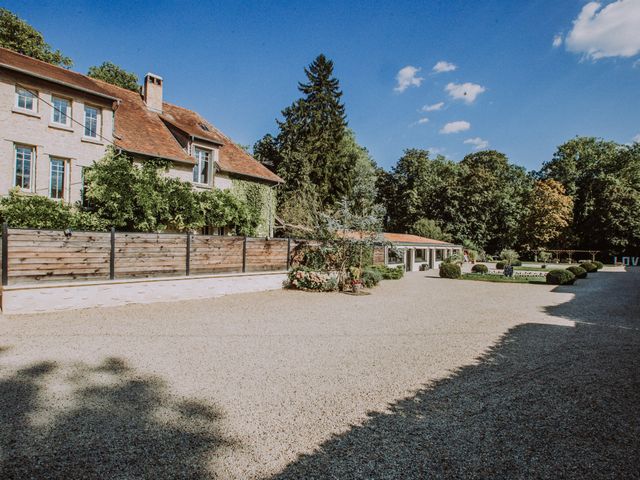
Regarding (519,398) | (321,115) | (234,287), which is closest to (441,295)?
(234,287)

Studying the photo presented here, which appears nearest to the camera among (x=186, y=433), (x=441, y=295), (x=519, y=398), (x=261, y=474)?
(x=261, y=474)

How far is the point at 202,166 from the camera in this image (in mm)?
19828

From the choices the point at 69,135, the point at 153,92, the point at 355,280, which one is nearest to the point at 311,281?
the point at 355,280

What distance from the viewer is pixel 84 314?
391 inches

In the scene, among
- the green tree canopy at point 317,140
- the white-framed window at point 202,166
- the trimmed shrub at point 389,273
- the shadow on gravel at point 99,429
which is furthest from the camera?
the green tree canopy at point 317,140

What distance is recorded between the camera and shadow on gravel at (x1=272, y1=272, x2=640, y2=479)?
3.46 metres

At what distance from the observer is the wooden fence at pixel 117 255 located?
9711mm

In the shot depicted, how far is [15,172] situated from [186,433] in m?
15.5

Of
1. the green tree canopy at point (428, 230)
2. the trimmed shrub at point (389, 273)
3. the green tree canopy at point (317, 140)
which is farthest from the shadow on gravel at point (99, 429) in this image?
the green tree canopy at point (428, 230)

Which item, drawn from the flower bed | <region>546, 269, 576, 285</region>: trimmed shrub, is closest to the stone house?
the flower bed

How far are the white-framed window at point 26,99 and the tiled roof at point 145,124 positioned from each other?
876 mm

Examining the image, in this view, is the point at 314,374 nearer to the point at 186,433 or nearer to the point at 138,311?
the point at 186,433

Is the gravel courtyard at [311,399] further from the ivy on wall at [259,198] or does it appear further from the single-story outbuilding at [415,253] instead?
the single-story outbuilding at [415,253]

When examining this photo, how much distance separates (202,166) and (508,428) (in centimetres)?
1882
